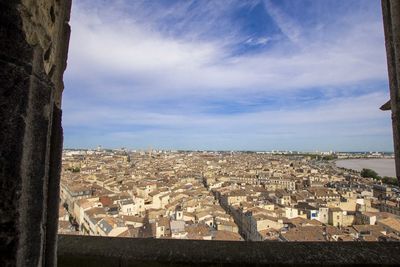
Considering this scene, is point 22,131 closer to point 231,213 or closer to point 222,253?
point 222,253

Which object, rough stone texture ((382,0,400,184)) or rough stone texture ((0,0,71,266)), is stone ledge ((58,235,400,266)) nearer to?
rough stone texture ((382,0,400,184))

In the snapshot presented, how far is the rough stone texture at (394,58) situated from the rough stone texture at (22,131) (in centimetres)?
184

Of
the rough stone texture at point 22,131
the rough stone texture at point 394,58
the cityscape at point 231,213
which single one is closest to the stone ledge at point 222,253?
the rough stone texture at point 394,58

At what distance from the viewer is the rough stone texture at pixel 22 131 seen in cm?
90

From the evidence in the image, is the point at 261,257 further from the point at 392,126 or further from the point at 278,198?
the point at 278,198

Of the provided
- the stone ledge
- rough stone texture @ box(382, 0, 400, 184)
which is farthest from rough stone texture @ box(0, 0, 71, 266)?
rough stone texture @ box(382, 0, 400, 184)

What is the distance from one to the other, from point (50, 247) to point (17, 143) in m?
0.49

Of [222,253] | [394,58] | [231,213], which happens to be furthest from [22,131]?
[231,213]

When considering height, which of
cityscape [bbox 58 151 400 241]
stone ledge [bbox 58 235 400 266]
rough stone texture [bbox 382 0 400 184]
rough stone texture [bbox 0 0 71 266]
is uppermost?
rough stone texture [bbox 382 0 400 184]

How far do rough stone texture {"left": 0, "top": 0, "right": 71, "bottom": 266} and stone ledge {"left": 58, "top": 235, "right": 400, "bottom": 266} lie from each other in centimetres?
81

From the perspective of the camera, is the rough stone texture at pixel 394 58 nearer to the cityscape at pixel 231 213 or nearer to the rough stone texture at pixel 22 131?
the rough stone texture at pixel 22 131

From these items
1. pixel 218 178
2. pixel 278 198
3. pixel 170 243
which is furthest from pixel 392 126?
pixel 218 178

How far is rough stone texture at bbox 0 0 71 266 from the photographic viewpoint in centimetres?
90

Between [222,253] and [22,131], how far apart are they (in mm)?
1304
